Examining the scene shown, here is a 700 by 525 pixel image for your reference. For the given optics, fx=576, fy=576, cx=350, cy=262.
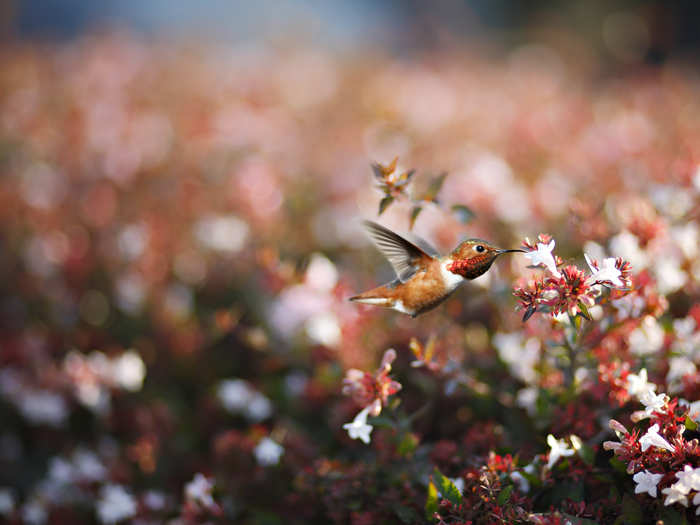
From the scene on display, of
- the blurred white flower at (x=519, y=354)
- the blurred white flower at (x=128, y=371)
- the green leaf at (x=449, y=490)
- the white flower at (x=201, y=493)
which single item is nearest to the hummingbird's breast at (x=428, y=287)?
the green leaf at (x=449, y=490)

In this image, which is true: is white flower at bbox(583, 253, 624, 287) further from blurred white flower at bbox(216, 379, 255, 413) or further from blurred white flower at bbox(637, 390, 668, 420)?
blurred white flower at bbox(216, 379, 255, 413)

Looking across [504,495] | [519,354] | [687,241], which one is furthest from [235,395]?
[687,241]

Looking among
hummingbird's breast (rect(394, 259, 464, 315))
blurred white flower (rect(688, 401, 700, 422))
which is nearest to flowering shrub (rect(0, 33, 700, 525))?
blurred white flower (rect(688, 401, 700, 422))

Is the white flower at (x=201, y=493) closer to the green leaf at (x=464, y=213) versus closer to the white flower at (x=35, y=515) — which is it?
the white flower at (x=35, y=515)

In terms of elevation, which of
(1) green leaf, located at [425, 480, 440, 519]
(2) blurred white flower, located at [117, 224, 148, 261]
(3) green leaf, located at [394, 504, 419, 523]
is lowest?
(3) green leaf, located at [394, 504, 419, 523]

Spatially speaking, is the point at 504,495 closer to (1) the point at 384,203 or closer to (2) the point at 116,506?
(1) the point at 384,203

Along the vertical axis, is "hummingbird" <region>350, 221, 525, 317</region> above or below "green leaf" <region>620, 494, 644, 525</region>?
above
